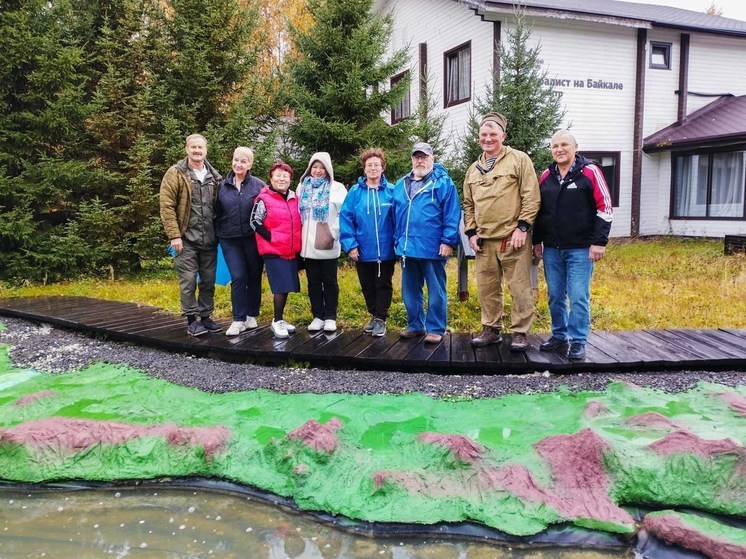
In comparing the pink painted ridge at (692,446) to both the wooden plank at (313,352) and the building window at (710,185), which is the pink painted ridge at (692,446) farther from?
the building window at (710,185)

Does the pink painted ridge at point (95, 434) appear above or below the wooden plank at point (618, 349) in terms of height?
below

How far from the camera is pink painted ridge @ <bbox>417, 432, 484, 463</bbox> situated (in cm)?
336

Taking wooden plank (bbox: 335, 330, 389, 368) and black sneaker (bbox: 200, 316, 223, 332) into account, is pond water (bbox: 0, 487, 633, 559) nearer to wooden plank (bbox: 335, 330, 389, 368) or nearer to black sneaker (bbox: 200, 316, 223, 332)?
wooden plank (bbox: 335, 330, 389, 368)

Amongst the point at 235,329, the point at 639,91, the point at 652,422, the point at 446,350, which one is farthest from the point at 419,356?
the point at 639,91

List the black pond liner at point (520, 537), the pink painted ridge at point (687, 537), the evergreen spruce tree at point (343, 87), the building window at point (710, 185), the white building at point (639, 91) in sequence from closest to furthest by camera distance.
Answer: the pink painted ridge at point (687, 537)
the black pond liner at point (520, 537)
the evergreen spruce tree at point (343, 87)
the white building at point (639, 91)
the building window at point (710, 185)

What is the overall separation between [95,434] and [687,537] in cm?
362

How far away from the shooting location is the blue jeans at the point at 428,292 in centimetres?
538

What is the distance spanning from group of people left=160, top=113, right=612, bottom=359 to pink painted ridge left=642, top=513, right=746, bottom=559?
213cm

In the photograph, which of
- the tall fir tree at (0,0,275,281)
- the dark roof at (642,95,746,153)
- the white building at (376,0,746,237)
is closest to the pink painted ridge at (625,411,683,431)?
the tall fir tree at (0,0,275,281)

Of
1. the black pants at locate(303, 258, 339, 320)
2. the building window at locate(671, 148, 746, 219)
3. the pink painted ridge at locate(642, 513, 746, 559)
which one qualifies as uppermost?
the building window at locate(671, 148, 746, 219)

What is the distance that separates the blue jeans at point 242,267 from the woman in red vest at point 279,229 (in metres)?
0.22

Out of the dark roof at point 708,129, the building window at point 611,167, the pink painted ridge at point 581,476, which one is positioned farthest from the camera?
the building window at point 611,167

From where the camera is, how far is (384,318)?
5934 millimetres

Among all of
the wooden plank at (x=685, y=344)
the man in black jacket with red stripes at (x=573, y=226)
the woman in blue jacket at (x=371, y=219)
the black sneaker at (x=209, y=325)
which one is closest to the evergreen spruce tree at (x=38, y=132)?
the black sneaker at (x=209, y=325)
